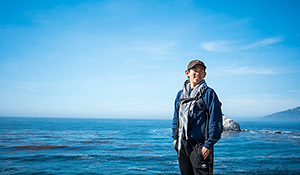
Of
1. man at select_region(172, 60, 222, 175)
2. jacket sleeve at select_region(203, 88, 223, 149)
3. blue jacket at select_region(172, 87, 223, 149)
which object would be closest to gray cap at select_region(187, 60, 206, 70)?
man at select_region(172, 60, 222, 175)

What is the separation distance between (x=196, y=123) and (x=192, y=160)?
23.0 inches

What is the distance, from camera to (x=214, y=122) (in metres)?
2.73

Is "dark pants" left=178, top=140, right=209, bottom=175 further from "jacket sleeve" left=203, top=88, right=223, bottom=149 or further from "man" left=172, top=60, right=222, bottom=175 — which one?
"jacket sleeve" left=203, top=88, right=223, bottom=149

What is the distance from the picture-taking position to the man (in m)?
2.75

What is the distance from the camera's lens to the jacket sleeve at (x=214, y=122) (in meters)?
2.72

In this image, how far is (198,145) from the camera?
2.92 m

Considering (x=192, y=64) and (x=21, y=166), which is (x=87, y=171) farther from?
(x=192, y=64)

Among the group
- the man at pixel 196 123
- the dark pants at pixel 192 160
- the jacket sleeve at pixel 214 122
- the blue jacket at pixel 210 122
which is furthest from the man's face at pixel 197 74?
the dark pants at pixel 192 160

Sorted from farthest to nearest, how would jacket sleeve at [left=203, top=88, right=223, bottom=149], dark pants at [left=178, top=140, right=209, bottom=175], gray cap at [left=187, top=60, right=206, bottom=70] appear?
gray cap at [left=187, top=60, right=206, bottom=70] < dark pants at [left=178, top=140, right=209, bottom=175] < jacket sleeve at [left=203, top=88, right=223, bottom=149]

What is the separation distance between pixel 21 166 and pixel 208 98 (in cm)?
1455

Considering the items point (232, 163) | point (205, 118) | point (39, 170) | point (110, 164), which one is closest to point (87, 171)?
point (110, 164)

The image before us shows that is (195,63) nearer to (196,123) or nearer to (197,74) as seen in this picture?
(197,74)

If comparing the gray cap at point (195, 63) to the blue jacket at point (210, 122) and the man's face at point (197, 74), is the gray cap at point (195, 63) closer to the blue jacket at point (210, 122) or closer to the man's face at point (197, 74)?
the man's face at point (197, 74)

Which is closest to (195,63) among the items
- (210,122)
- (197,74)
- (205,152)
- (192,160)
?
(197,74)
